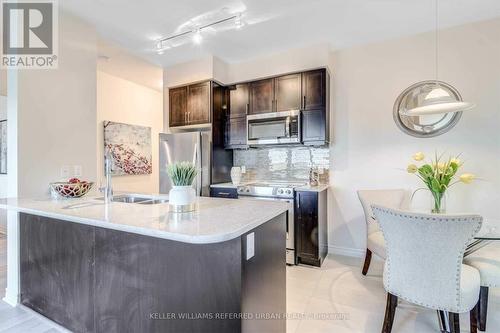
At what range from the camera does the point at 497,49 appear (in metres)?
2.67

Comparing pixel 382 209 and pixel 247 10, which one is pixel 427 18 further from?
pixel 382 209

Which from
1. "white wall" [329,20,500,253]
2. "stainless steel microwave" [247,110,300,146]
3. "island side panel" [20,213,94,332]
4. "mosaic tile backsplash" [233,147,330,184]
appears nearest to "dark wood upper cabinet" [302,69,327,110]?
A: "stainless steel microwave" [247,110,300,146]

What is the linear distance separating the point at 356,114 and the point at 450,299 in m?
2.35

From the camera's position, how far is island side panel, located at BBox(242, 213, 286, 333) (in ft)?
4.06

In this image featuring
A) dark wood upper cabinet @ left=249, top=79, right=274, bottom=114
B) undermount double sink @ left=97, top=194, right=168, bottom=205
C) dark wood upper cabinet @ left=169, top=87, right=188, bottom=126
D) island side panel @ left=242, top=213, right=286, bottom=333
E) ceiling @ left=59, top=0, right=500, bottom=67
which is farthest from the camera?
dark wood upper cabinet @ left=169, top=87, right=188, bottom=126

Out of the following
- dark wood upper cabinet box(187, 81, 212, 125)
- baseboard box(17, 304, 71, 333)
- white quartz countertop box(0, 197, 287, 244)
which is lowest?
baseboard box(17, 304, 71, 333)

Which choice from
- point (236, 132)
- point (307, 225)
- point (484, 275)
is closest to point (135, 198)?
point (236, 132)

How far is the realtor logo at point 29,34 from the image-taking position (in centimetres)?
216

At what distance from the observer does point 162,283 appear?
1.33 metres

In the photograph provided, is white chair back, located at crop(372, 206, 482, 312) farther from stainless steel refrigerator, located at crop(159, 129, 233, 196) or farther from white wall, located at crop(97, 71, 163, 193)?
white wall, located at crop(97, 71, 163, 193)

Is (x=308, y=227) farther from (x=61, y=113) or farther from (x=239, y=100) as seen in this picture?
(x=61, y=113)

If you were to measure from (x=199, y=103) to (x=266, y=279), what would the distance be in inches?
114

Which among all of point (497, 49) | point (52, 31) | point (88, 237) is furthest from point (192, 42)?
point (497, 49)

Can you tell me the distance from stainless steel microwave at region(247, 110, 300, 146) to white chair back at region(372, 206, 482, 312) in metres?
1.82
